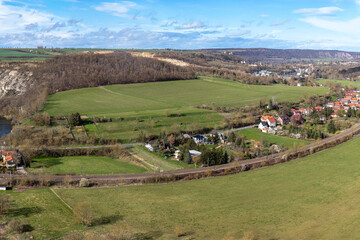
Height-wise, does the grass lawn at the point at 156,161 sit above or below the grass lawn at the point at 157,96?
below

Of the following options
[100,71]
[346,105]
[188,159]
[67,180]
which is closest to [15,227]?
[67,180]

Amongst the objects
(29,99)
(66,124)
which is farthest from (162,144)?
(29,99)

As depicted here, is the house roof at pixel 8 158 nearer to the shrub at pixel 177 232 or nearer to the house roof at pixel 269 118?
the shrub at pixel 177 232

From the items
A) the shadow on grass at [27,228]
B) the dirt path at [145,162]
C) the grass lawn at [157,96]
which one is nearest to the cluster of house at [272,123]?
the grass lawn at [157,96]

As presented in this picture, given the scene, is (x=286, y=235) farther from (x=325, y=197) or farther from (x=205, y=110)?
(x=205, y=110)

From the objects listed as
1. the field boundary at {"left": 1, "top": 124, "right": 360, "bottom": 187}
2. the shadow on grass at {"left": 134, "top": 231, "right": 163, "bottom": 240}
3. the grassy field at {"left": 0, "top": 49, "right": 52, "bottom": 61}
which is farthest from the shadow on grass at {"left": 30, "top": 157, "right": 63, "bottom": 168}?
the grassy field at {"left": 0, "top": 49, "right": 52, "bottom": 61}

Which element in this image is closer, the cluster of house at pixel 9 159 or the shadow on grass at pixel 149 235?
the shadow on grass at pixel 149 235

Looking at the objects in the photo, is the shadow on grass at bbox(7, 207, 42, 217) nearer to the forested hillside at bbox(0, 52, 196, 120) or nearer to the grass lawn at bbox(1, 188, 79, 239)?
the grass lawn at bbox(1, 188, 79, 239)
